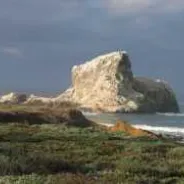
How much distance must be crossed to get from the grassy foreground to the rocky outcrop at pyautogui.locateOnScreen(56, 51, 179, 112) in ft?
451

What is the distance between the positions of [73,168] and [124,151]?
7769 millimetres

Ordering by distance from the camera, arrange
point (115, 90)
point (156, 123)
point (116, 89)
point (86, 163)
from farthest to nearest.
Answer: point (116, 89) < point (115, 90) < point (156, 123) < point (86, 163)

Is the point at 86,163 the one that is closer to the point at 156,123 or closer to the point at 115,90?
the point at 156,123

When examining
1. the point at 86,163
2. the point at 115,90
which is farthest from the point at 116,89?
the point at 86,163

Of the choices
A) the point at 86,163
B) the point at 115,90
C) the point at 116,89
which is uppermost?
the point at 116,89

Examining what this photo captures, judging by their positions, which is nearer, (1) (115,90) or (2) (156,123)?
(2) (156,123)

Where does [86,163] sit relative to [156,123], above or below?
below

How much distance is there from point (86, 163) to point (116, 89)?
15315 cm

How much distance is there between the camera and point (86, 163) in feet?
77.2

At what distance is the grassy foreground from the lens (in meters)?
16.4

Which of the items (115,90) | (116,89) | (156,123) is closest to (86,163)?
(156,123)

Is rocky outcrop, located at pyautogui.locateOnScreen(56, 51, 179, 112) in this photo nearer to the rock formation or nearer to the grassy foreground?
the rock formation

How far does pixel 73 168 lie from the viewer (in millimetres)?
20969

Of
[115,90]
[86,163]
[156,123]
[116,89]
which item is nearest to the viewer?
[86,163]
